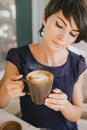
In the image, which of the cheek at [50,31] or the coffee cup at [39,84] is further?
the cheek at [50,31]

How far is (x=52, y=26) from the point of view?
1.02 meters

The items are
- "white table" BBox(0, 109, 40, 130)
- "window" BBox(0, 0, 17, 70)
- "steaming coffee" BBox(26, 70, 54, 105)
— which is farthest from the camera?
"window" BBox(0, 0, 17, 70)

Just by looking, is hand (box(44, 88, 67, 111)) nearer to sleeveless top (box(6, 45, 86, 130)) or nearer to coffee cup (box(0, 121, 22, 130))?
coffee cup (box(0, 121, 22, 130))

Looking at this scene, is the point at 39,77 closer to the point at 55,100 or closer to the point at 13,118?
the point at 55,100

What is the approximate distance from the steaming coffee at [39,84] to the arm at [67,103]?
0.04 m

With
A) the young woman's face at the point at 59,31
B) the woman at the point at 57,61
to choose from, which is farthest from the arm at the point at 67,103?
the young woman's face at the point at 59,31

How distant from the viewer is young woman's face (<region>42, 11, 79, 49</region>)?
0.98 meters

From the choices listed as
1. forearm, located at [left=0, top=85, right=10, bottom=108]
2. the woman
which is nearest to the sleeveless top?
the woman

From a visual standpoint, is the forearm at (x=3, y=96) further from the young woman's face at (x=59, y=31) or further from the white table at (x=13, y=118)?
the young woman's face at (x=59, y=31)

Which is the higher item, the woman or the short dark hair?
the short dark hair

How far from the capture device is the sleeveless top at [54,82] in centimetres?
116

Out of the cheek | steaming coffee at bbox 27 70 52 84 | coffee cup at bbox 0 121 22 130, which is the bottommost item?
coffee cup at bbox 0 121 22 130

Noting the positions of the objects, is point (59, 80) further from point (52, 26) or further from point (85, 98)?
point (85, 98)

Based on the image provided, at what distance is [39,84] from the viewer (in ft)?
2.59
